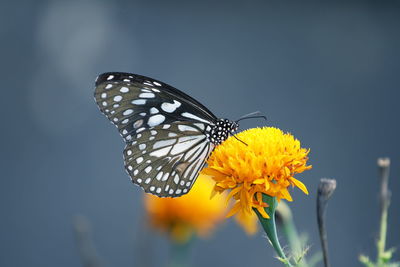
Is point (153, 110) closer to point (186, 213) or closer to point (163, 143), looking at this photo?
point (163, 143)

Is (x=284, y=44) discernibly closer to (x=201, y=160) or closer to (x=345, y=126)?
(x=345, y=126)

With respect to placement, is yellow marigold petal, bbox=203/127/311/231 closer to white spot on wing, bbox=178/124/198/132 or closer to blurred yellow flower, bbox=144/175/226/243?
white spot on wing, bbox=178/124/198/132

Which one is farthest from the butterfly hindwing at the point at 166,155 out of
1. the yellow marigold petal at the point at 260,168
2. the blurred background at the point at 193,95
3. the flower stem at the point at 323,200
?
the blurred background at the point at 193,95

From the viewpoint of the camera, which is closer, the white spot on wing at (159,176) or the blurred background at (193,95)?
the white spot on wing at (159,176)

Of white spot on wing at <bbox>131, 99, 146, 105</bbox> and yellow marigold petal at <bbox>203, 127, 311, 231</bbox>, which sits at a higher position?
white spot on wing at <bbox>131, 99, 146, 105</bbox>

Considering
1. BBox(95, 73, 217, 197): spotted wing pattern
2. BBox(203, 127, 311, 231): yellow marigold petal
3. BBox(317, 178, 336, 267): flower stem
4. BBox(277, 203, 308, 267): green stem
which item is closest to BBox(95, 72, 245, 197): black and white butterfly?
BBox(95, 73, 217, 197): spotted wing pattern

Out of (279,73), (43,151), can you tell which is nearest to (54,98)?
(43,151)

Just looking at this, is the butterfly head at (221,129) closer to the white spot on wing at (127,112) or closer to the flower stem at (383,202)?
the white spot on wing at (127,112)
